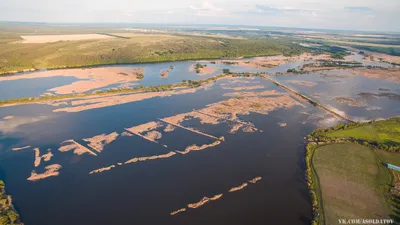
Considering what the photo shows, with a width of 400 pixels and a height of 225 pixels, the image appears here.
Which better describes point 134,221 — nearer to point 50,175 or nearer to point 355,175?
point 50,175

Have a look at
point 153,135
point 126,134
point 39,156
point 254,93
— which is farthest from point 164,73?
point 39,156

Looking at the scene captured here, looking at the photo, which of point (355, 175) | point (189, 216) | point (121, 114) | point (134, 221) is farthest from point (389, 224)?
point (121, 114)

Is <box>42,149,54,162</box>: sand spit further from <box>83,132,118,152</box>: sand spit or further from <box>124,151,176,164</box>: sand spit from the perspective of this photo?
<box>124,151,176,164</box>: sand spit

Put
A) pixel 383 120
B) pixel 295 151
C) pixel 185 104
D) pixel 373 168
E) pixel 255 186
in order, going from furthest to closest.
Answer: pixel 185 104
pixel 383 120
pixel 295 151
pixel 373 168
pixel 255 186

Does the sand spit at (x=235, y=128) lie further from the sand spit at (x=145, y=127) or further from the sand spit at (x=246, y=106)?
the sand spit at (x=145, y=127)

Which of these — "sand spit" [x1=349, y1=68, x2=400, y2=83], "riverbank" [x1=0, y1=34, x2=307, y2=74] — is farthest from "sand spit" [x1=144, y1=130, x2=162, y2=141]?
"sand spit" [x1=349, y1=68, x2=400, y2=83]
